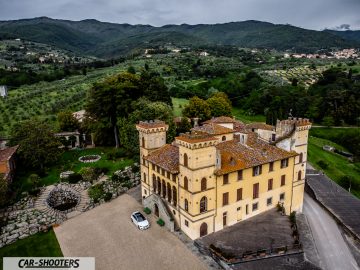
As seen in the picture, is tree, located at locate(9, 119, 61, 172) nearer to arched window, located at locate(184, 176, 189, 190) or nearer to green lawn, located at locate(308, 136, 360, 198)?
arched window, located at locate(184, 176, 189, 190)

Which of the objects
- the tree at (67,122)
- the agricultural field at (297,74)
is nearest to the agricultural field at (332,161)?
the agricultural field at (297,74)

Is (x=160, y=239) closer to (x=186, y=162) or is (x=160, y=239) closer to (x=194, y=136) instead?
(x=186, y=162)

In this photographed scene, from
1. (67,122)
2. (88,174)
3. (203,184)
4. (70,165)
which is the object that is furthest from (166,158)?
(67,122)

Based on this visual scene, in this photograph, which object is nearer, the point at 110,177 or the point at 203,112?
the point at 110,177

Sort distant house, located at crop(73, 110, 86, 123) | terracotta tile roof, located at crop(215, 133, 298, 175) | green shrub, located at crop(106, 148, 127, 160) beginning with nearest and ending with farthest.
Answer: terracotta tile roof, located at crop(215, 133, 298, 175) → green shrub, located at crop(106, 148, 127, 160) → distant house, located at crop(73, 110, 86, 123)

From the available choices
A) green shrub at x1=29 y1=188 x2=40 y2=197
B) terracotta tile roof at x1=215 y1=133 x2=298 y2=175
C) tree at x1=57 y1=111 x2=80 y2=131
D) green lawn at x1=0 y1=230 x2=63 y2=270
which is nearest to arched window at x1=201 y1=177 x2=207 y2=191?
terracotta tile roof at x1=215 y1=133 x2=298 y2=175

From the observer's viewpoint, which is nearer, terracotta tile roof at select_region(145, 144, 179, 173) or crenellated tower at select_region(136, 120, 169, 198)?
terracotta tile roof at select_region(145, 144, 179, 173)

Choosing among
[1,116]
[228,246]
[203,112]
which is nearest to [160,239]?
[228,246]
